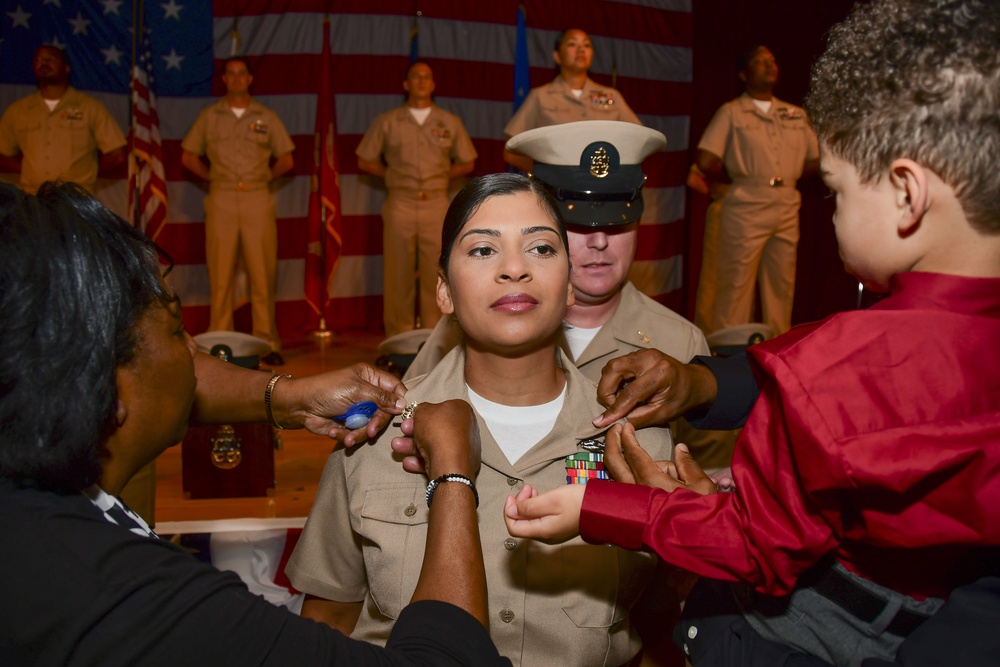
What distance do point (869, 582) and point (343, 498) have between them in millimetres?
925

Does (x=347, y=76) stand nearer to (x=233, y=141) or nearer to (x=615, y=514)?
(x=233, y=141)

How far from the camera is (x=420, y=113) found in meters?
6.41

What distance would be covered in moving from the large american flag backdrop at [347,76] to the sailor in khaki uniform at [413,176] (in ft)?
1.52

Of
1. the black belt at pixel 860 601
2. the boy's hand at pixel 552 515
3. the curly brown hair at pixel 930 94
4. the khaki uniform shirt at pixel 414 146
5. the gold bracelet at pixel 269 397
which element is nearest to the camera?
the curly brown hair at pixel 930 94

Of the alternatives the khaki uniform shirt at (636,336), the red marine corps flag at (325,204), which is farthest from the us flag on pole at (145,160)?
the khaki uniform shirt at (636,336)

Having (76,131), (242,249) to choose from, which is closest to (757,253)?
(242,249)

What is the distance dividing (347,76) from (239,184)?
1333 mm

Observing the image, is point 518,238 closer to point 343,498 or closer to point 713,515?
point 343,498

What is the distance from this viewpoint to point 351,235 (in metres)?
6.96

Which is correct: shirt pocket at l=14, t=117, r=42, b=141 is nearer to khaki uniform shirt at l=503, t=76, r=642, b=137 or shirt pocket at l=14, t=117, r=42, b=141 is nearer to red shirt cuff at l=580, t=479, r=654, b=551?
khaki uniform shirt at l=503, t=76, r=642, b=137

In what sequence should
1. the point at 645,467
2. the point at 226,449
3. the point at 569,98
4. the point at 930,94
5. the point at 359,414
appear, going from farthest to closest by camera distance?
the point at 569,98, the point at 226,449, the point at 359,414, the point at 645,467, the point at 930,94

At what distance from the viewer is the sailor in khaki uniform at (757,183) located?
6078mm

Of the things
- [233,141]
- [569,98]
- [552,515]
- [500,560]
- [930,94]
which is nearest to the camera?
[930,94]

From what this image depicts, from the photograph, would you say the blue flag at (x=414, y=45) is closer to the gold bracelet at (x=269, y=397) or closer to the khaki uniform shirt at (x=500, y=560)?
the gold bracelet at (x=269, y=397)
